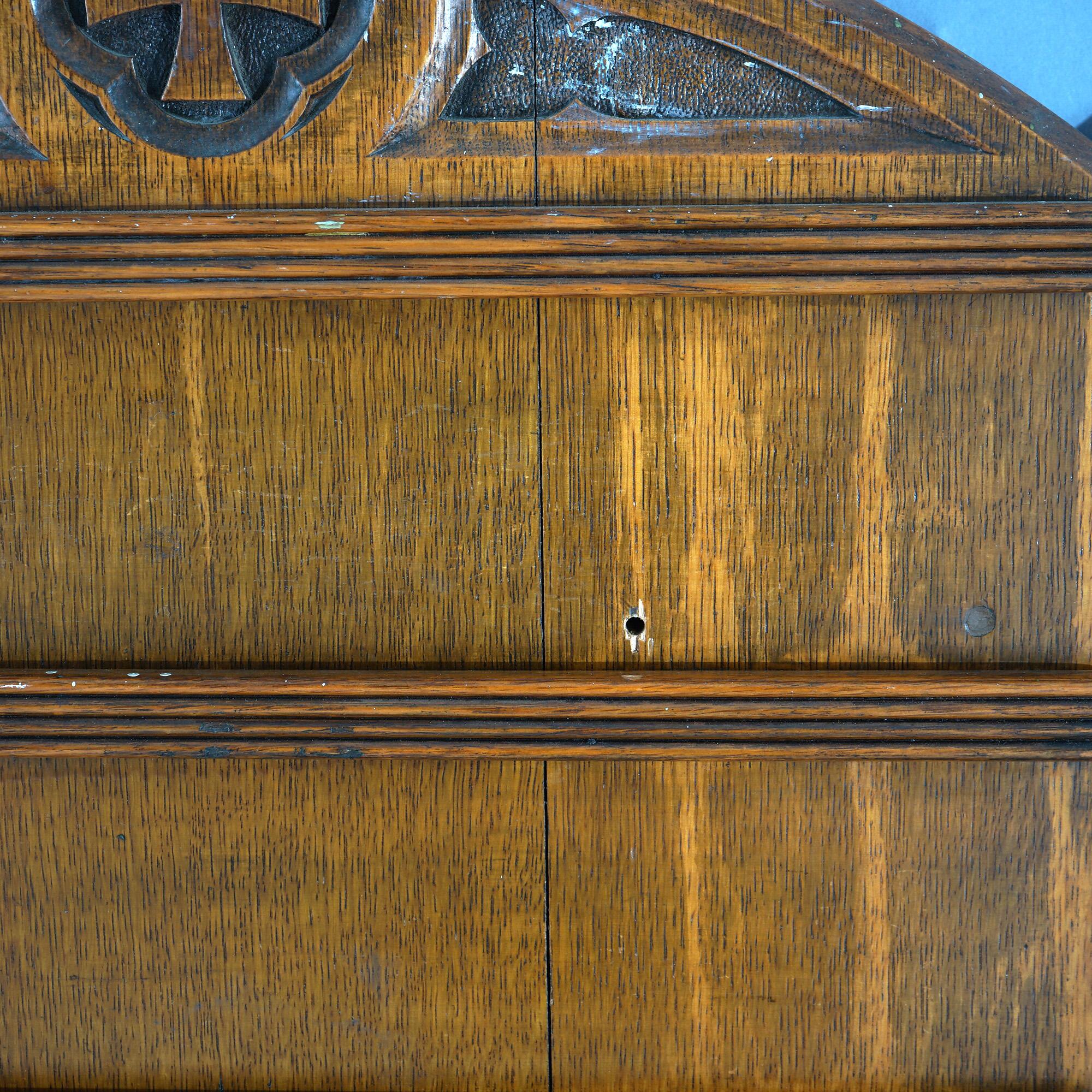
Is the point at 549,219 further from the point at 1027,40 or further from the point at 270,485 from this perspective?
the point at 1027,40

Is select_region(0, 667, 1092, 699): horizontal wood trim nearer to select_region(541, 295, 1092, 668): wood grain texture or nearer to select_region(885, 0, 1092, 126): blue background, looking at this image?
select_region(541, 295, 1092, 668): wood grain texture

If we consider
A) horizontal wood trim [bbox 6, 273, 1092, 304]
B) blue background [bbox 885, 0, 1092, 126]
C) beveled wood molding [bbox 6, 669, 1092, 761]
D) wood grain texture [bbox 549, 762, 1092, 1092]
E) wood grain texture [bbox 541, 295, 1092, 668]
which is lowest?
wood grain texture [bbox 549, 762, 1092, 1092]

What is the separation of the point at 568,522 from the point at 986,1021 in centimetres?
44

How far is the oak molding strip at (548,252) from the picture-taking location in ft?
1.73

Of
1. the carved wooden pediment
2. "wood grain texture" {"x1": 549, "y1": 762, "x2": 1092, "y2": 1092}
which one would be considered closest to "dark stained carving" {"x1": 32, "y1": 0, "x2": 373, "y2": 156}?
the carved wooden pediment

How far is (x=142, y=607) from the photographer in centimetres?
58

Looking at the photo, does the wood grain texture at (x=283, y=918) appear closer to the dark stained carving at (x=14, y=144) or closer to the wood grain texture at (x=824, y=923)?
the wood grain texture at (x=824, y=923)

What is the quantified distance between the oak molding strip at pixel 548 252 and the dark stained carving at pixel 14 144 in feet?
0.13

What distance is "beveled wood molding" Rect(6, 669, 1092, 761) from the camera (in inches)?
21.8

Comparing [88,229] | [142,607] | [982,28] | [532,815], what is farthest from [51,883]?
[982,28]

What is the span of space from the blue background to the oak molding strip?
19 cm

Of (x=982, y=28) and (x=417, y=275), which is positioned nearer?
(x=417, y=275)

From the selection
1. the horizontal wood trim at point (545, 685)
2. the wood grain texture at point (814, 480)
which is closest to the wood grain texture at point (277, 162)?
the wood grain texture at point (814, 480)

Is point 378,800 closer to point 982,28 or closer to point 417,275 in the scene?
point 417,275
